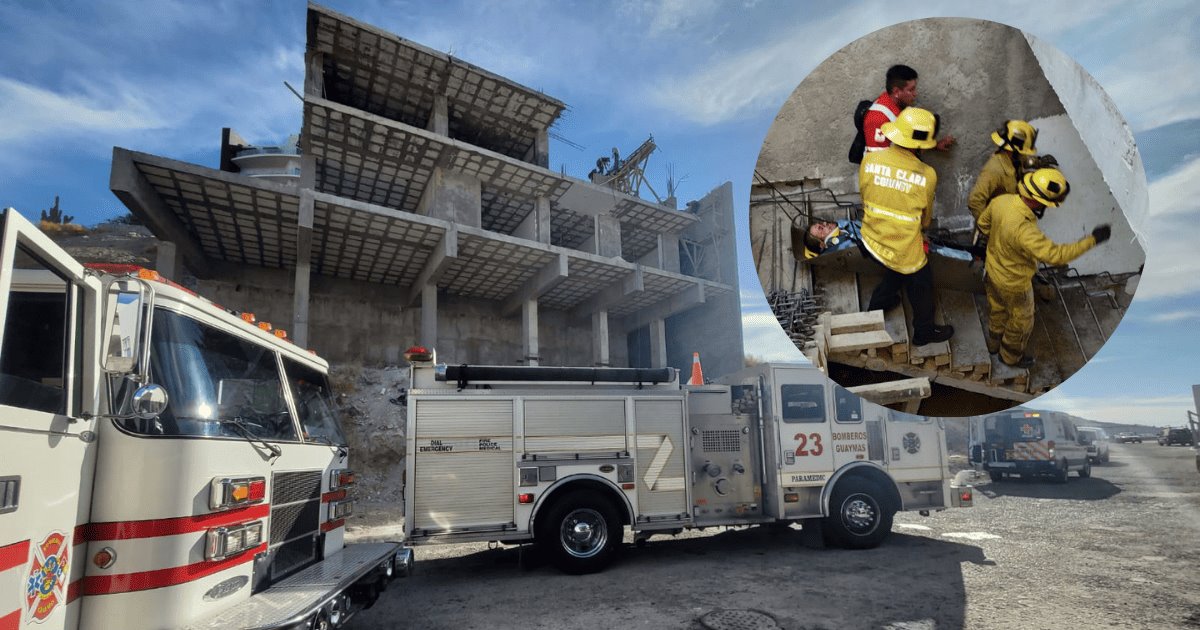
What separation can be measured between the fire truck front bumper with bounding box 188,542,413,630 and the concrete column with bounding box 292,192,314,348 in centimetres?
1230

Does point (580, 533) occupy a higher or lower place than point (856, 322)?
lower

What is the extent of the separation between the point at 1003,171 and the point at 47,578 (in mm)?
3559

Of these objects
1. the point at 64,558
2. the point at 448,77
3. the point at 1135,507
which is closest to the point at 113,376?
the point at 64,558

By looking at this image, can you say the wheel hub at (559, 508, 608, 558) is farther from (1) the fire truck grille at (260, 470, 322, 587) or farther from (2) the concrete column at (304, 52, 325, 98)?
(2) the concrete column at (304, 52, 325, 98)

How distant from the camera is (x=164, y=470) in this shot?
9.29 feet

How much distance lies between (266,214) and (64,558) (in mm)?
15400

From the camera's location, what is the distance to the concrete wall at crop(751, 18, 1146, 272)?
1.60m

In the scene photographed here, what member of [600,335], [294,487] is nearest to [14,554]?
[294,487]

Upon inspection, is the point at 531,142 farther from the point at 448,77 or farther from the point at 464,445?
the point at 464,445

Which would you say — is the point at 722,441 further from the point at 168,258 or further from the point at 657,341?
the point at 657,341

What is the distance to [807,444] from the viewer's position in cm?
794

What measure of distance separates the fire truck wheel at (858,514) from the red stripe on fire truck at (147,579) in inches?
277

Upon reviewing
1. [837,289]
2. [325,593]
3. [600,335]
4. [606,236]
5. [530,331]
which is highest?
[606,236]

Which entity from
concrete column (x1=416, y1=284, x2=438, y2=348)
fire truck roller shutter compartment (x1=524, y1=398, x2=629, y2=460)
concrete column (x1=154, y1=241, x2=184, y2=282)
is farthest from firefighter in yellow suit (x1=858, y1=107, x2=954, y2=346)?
concrete column (x1=416, y1=284, x2=438, y2=348)
